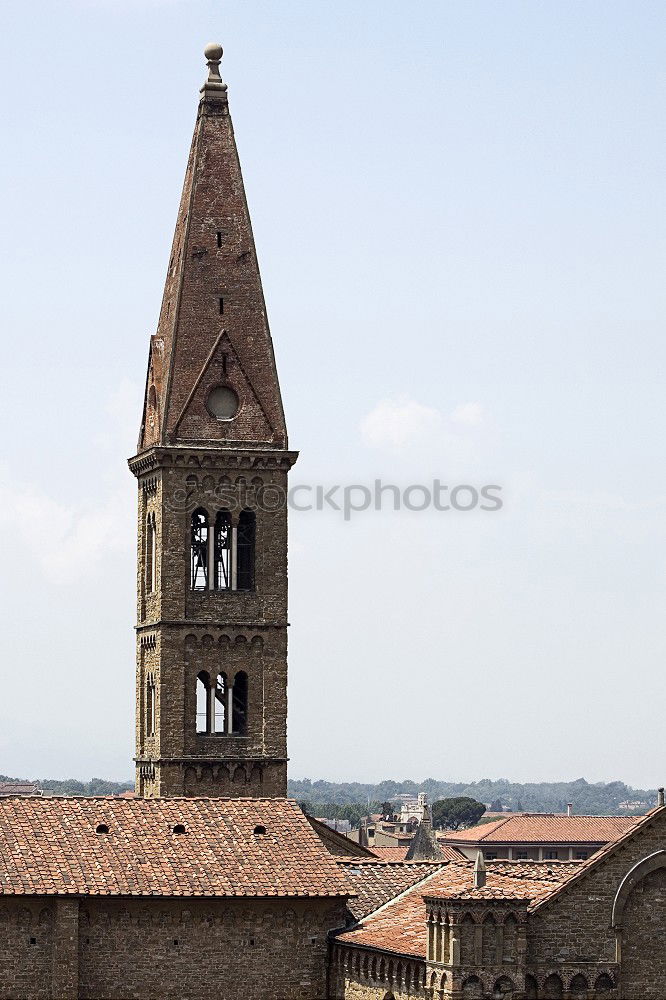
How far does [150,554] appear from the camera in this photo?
176 feet

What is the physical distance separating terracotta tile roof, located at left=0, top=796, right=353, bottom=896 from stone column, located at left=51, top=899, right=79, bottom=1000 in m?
0.35

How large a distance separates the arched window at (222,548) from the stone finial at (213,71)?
10578 millimetres

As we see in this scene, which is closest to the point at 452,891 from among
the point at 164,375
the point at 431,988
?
the point at 431,988

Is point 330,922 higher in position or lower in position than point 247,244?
lower

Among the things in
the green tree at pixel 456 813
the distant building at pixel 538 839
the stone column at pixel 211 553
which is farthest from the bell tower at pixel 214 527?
the green tree at pixel 456 813

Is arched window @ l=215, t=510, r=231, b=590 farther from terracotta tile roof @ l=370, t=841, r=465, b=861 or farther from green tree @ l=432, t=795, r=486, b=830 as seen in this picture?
green tree @ l=432, t=795, r=486, b=830

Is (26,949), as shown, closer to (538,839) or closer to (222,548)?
(222,548)

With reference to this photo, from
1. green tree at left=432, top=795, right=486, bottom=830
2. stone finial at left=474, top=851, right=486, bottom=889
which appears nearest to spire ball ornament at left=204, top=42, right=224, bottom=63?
stone finial at left=474, top=851, right=486, bottom=889

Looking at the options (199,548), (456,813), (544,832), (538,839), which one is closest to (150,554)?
(199,548)

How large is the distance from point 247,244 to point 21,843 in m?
18.8

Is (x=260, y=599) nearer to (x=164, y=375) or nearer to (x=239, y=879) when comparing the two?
(x=164, y=375)

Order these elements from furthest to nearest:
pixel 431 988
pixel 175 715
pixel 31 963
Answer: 1. pixel 175 715
2. pixel 31 963
3. pixel 431 988

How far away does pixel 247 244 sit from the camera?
53688mm

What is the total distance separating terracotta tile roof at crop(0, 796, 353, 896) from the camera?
129ft
